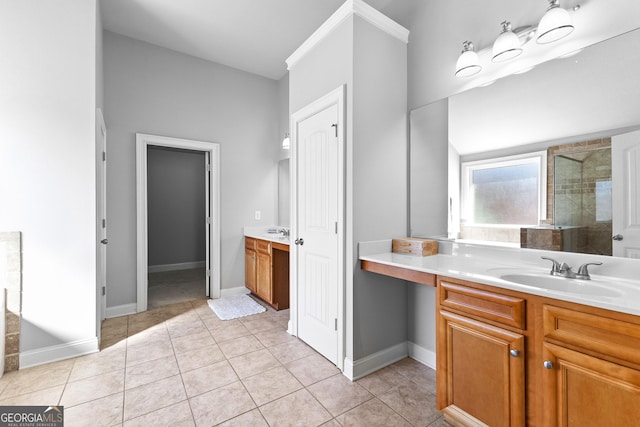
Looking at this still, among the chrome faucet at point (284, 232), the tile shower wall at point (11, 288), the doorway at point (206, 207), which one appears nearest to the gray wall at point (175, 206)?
the doorway at point (206, 207)

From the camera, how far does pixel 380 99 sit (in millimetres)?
2260

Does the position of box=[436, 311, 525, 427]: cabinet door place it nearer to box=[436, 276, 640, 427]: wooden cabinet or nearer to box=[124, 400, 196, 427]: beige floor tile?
box=[436, 276, 640, 427]: wooden cabinet

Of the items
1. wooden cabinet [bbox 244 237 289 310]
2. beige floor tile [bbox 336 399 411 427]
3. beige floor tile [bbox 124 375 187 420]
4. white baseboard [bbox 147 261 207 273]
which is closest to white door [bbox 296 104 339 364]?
beige floor tile [bbox 336 399 411 427]

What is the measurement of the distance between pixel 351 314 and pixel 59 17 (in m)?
3.25

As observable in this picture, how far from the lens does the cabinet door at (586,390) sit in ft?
3.35

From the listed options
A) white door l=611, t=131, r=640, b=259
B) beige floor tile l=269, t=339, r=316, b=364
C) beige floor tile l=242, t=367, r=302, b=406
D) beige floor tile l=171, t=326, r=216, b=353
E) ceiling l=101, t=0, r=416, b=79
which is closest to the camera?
white door l=611, t=131, r=640, b=259

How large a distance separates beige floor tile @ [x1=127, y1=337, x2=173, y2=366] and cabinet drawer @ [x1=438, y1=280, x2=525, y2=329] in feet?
7.41

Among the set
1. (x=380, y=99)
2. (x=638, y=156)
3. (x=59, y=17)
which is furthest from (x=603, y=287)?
(x=59, y=17)

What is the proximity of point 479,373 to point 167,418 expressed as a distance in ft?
5.71

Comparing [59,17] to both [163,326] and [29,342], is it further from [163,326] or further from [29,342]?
[163,326]

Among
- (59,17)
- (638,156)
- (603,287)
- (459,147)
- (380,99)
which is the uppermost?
(59,17)

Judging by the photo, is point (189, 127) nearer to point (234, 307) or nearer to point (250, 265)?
point (250, 265)

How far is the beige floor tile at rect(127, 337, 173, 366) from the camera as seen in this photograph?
2.38m

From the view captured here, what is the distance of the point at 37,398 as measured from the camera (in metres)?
1.87
